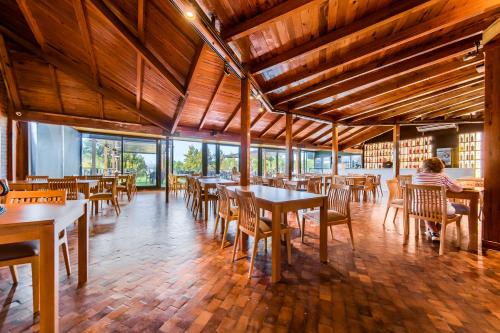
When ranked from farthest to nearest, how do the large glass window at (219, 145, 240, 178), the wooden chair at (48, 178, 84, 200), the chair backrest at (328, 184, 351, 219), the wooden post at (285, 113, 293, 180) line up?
the large glass window at (219, 145, 240, 178), the wooden post at (285, 113, 293, 180), the wooden chair at (48, 178, 84, 200), the chair backrest at (328, 184, 351, 219)

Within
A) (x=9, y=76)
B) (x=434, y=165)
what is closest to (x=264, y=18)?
(x=434, y=165)

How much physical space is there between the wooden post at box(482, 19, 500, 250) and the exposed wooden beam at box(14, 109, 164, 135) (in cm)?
788

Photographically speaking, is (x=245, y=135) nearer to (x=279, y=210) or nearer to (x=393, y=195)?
(x=279, y=210)

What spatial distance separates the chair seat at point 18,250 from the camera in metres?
1.54

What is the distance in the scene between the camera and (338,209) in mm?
3158

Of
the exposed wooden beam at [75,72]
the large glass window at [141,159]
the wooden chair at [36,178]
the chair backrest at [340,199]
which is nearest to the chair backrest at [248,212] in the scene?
the chair backrest at [340,199]

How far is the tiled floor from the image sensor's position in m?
1.63

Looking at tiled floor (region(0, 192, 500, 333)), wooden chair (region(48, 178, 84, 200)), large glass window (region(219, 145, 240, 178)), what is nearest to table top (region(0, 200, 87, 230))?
tiled floor (region(0, 192, 500, 333))

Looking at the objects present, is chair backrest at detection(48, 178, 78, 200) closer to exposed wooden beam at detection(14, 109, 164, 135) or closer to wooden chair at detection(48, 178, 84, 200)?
wooden chair at detection(48, 178, 84, 200)

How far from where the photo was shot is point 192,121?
25.9 feet

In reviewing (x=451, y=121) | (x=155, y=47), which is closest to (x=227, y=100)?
(x=155, y=47)

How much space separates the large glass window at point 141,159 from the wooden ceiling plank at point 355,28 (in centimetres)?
777

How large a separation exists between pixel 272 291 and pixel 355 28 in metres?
3.42

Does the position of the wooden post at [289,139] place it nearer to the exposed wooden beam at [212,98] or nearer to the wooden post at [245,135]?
the exposed wooden beam at [212,98]
